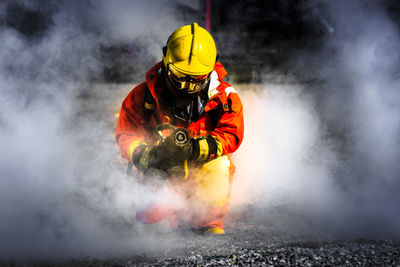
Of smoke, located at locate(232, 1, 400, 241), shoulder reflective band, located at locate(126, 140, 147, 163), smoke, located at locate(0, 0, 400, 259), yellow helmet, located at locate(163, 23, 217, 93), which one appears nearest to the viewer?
yellow helmet, located at locate(163, 23, 217, 93)

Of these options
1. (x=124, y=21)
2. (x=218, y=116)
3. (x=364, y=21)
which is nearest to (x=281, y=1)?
(x=364, y=21)

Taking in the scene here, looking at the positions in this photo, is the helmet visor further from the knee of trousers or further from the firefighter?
the knee of trousers

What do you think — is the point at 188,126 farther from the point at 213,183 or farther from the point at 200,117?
the point at 213,183

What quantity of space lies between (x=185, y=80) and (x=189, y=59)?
17 centimetres

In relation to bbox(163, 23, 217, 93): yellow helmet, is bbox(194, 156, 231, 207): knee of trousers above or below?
below

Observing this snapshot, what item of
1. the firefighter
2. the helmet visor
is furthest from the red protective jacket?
the helmet visor

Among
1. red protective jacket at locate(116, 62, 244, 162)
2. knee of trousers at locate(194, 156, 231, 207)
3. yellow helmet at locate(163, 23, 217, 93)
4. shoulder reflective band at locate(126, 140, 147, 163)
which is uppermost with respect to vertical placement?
yellow helmet at locate(163, 23, 217, 93)

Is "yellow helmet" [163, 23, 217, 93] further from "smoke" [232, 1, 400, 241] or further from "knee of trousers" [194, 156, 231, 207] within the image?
"smoke" [232, 1, 400, 241]

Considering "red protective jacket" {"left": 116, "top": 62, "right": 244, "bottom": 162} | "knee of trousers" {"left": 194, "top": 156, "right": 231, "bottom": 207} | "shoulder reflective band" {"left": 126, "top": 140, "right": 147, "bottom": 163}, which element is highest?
"red protective jacket" {"left": 116, "top": 62, "right": 244, "bottom": 162}

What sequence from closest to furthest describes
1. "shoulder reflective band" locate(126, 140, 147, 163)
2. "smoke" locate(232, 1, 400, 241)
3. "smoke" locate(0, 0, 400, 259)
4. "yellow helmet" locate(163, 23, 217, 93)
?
"yellow helmet" locate(163, 23, 217, 93) < "shoulder reflective band" locate(126, 140, 147, 163) < "smoke" locate(0, 0, 400, 259) < "smoke" locate(232, 1, 400, 241)

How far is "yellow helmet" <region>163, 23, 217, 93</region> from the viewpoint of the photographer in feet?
7.66

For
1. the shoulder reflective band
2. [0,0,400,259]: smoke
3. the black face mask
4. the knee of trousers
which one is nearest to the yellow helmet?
the black face mask

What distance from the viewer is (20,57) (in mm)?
3367

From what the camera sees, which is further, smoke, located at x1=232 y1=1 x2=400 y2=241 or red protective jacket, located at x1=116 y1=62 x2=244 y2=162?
smoke, located at x1=232 y1=1 x2=400 y2=241
